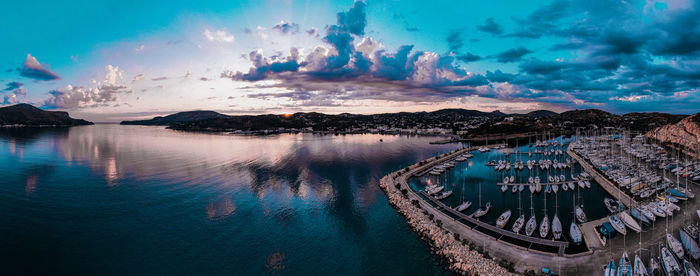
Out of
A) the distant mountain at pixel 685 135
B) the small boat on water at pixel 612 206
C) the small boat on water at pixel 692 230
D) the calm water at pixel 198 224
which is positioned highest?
the distant mountain at pixel 685 135

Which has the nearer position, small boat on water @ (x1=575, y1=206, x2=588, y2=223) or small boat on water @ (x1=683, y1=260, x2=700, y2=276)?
small boat on water @ (x1=683, y1=260, x2=700, y2=276)

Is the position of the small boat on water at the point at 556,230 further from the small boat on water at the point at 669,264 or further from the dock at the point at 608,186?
the dock at the point at 608,186

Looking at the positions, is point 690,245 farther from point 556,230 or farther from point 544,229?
point 544,229

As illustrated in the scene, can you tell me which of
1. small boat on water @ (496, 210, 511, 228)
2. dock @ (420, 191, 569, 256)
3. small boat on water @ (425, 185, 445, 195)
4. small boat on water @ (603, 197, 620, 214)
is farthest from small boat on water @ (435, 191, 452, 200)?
small boat on water @ (603, 197, 620, 214)

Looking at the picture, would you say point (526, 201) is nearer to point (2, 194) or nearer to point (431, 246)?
point (431, 246)

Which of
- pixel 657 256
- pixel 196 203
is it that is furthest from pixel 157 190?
pixel 657 256

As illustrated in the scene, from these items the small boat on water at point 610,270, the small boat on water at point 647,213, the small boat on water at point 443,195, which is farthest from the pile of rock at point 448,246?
the small boat on water at point 647,213

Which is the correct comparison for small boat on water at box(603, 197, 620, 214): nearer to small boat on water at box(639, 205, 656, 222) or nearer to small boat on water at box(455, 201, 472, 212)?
small boat on water at box(639, 205, 656, 222)
